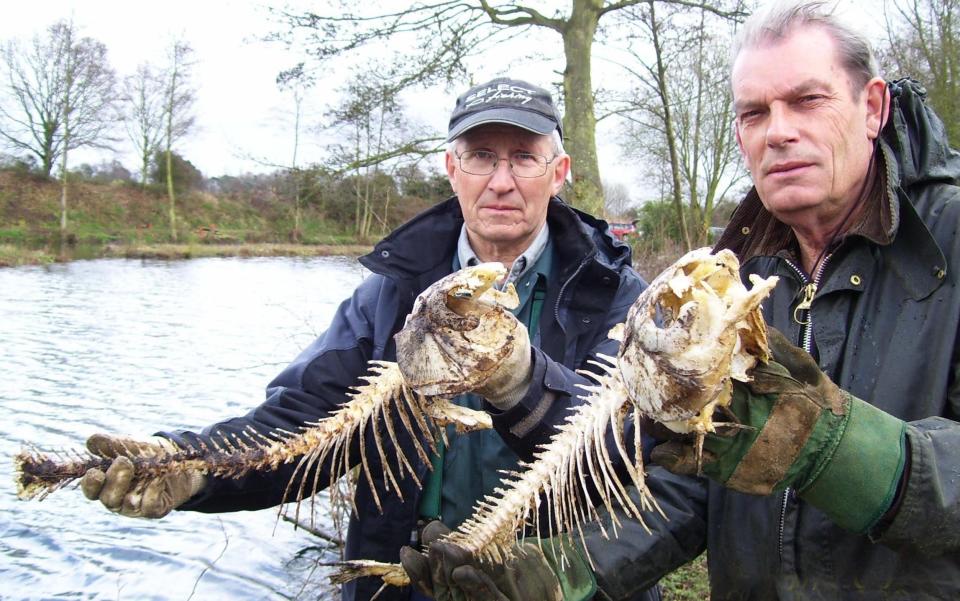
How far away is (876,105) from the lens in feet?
7.34

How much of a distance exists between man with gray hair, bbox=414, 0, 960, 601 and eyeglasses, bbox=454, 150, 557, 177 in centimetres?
85

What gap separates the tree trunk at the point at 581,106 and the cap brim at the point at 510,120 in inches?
219

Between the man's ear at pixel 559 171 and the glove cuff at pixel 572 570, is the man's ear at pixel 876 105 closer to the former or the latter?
the man's ear at pixel 559 171

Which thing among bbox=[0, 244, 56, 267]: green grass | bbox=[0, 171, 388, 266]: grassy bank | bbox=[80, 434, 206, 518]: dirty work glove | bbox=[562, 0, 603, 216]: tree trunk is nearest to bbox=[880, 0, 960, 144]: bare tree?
bbox=[562, 0, 603, 216]: tree trunk

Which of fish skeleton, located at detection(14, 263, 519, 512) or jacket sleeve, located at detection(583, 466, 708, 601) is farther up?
fish skeleton, located at detection(14, 263, 519, 512)

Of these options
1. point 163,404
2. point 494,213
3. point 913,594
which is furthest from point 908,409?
point 163,404

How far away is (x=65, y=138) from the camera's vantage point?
3603cm

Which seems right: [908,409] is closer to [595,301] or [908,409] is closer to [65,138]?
[595,301]

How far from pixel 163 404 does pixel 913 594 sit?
30.2ft

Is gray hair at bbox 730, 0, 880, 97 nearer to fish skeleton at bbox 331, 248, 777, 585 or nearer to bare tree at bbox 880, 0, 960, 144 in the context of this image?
fish skeleton at bbox 331, 248, 777, 585

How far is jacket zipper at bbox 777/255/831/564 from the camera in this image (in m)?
2.13

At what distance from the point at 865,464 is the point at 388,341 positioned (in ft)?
5.69

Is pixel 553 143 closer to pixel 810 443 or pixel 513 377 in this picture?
pixel 513 377

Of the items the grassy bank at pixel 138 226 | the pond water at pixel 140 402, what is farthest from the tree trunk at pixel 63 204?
the pond water at pixel 140 402
